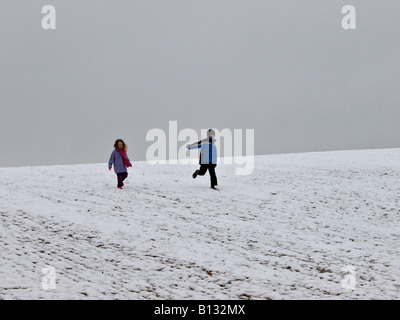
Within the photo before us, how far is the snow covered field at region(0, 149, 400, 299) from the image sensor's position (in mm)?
8172

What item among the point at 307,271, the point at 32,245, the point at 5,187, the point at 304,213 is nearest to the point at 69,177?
the point at 5,187

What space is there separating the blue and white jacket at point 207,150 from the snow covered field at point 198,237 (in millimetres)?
1297

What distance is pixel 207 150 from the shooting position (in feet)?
57.4

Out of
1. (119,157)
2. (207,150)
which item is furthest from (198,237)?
(119,157)

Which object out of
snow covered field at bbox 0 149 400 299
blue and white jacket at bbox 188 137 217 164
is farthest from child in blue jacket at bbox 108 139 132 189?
blue and white jacket at bbox 188 137 217 164

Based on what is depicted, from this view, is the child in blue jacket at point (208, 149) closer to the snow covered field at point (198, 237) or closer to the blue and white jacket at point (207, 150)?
the blue and white jacket at point (207, 150)

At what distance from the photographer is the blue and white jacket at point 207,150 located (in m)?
17.5

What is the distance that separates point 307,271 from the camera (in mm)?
9234

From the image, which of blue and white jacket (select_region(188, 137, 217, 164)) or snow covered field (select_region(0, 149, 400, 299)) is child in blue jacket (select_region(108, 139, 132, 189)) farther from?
blue and white jacket (select_region(188, 137, 217, 164))

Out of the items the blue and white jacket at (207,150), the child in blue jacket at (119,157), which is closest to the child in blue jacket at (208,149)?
the blue and white jacket at (207,150)

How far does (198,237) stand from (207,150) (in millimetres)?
6582

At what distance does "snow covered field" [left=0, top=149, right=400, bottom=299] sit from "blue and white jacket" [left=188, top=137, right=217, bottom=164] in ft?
4.26

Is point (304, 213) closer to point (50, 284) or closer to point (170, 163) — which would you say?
point (50, 284)

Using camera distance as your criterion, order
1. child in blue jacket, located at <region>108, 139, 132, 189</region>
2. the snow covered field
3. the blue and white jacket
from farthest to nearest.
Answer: the blue and white jacket < child in blue jacket, located at <region>108, 139, 132, 189</region> < the snow covered field
